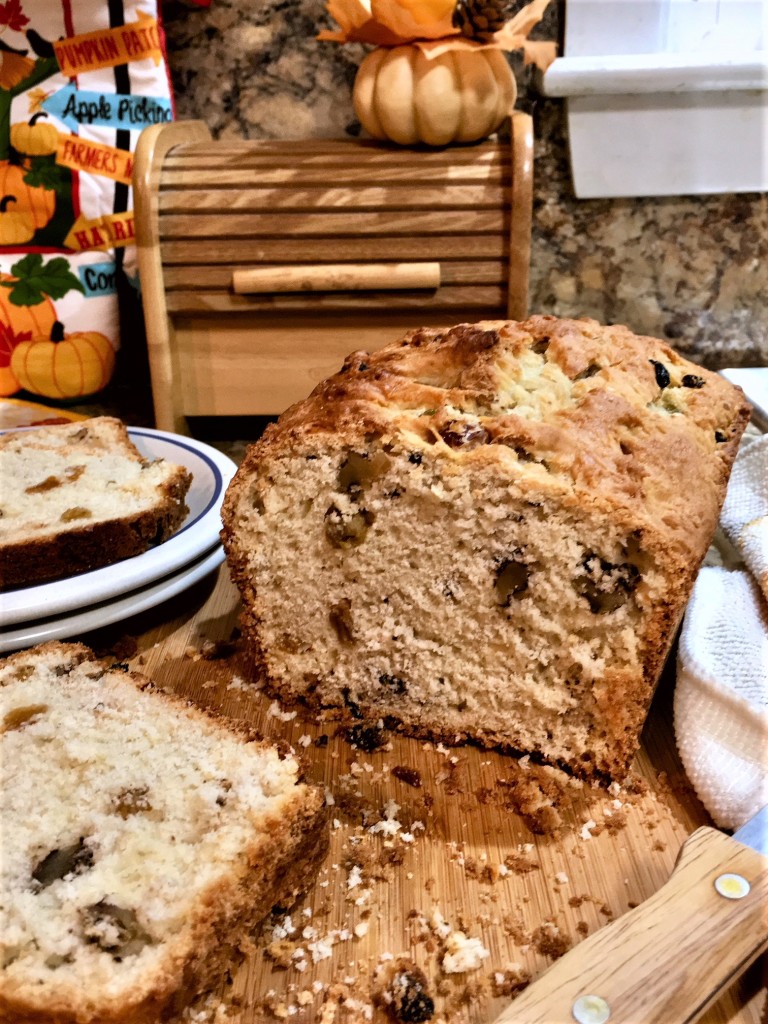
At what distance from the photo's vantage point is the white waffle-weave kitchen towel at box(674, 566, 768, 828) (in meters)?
1.31

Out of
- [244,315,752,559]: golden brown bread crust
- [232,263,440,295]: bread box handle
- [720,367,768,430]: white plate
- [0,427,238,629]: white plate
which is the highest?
[232,263,440,295]: bread box handle

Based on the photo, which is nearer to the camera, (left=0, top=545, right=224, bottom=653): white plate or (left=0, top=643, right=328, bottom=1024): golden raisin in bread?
(left=0, top=643, right=328, bottom=1024): golden raisin in bread

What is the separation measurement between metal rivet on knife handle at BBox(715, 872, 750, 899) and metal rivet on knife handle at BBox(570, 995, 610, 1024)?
0.78ft

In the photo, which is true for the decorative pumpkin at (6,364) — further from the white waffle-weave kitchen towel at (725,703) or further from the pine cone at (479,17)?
the white waffle-weave kitchen towel at (725,703)

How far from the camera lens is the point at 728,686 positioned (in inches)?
55.4

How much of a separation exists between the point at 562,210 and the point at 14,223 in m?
1.77

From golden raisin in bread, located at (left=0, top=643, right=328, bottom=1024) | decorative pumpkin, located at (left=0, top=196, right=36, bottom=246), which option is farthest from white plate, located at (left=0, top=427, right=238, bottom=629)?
decorative pumpkin, located at (left=0, top=196, right=36, bottom=246)

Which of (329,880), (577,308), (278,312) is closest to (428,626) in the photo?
(329,880)

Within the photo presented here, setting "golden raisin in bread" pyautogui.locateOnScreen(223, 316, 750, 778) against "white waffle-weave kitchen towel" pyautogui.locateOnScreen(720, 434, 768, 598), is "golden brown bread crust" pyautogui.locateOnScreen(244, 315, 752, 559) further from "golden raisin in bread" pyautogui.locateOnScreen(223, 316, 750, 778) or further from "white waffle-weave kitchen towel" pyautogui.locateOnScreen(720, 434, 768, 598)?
"white waffle-weave kitchen towel" pyautogui.locateOnScreen(720, 434, 768, 598)

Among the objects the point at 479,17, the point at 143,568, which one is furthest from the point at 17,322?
the point at 479,17

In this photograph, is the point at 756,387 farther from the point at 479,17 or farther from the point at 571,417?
the point at 479,17

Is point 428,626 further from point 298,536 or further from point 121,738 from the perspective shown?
point 121,738

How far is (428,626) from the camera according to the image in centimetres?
158

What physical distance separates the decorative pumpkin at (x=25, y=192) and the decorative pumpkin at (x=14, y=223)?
14 mm
